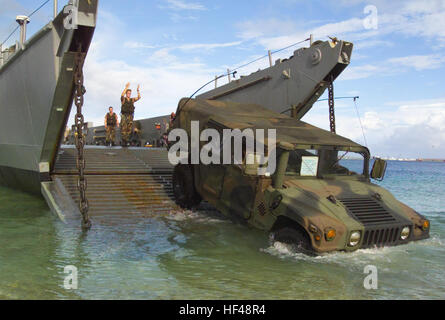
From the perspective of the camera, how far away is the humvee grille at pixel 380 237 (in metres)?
5.60

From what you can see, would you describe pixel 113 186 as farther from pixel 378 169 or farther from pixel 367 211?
pixel 367 211

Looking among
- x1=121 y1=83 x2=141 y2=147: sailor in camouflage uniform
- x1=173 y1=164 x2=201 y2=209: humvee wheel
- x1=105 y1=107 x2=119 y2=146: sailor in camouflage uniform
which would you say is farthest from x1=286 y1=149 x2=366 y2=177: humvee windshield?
x1=105 y1=107 x2=119 y2=146: sailor in camouflage uniform

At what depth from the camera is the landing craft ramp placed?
8.96 m

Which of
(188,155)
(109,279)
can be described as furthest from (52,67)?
(109,279)

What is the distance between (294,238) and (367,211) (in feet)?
3.95

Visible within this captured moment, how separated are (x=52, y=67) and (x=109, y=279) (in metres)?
5.88

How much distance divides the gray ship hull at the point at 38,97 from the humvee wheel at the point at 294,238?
516 cm

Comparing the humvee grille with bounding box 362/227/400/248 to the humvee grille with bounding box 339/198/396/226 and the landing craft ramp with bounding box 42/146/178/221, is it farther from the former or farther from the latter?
the landing craft ramp with bounding box 42/146/178/221

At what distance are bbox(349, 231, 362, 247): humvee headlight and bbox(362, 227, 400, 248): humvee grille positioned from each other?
114 millimetres

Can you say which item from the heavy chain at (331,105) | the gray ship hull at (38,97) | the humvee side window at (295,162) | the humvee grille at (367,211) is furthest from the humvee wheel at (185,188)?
the heavy chain at (331,105)

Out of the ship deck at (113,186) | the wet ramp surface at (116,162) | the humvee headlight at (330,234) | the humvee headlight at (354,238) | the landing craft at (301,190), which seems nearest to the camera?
the humvee headlight at (330,234)

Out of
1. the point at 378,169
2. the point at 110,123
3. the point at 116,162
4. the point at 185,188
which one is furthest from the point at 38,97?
the point at 378,169

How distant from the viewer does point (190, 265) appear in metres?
5.55

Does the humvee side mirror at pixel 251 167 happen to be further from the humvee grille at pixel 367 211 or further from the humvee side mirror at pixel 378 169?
the humvee side mirror at pixel 378 169
